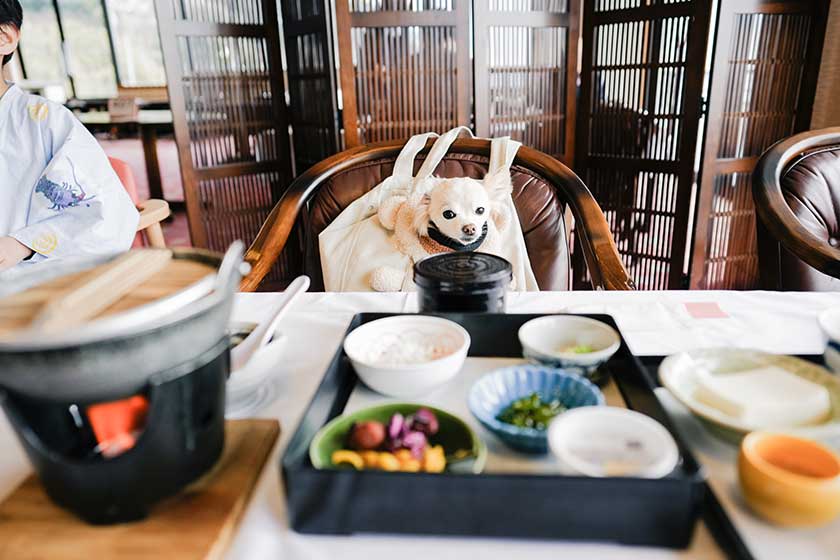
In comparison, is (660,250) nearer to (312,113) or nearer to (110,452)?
(312,113)

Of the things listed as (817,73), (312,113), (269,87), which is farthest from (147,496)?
(817,73)

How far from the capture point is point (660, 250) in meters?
2.53

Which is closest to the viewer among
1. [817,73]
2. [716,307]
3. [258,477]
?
[258,477]

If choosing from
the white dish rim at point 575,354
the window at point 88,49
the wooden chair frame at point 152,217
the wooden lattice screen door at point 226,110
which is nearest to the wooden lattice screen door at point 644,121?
the wooden lattice screen door at point 226,110

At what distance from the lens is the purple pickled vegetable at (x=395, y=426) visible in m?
0.54

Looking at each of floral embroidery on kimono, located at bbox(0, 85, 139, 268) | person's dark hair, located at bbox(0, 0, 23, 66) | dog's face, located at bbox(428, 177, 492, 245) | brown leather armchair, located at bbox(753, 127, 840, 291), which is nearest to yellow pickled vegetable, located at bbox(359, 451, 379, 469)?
dog's face, located at bbox(428, 177, 492, 245)

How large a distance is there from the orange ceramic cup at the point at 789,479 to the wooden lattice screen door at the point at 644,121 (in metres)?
2.04

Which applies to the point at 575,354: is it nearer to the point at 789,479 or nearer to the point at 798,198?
the point at 789,479

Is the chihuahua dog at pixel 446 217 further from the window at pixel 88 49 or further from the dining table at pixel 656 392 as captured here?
the window at pixel 88 49

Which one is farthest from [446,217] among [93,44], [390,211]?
[93,44]

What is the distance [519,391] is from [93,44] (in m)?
6.20

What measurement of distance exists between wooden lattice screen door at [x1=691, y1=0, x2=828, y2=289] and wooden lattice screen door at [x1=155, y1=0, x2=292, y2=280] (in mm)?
1883

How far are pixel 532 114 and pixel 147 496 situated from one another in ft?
7.73

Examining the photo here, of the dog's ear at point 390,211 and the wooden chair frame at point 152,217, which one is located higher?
the dog's ear at point 390,211
